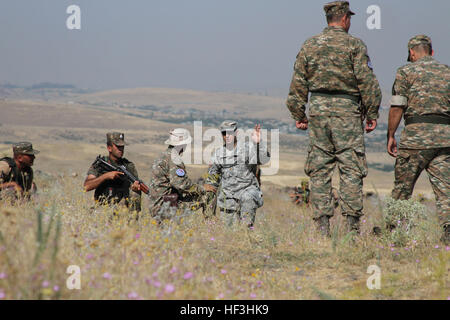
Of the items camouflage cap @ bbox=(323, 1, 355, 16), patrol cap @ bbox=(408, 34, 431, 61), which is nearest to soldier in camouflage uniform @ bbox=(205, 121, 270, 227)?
camouflage cap @ bbox=(323, 1, 355, 16)

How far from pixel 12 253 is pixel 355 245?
3343 millimetres

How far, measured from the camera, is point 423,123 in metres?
5.64

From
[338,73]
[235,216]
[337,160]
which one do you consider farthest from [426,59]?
[235,216]

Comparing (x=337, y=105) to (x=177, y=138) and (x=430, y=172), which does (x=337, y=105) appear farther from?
(x=177, y=138)

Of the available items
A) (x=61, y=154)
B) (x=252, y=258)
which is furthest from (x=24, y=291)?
(x=61, y=154)

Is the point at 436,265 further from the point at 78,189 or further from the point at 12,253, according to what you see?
the point at 78,189

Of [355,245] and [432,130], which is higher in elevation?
[432,130]

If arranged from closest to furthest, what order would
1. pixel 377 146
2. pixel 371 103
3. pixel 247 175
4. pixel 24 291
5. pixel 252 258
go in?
pixel 24 291, pixel 252 258, pixel 371 103, pixel 247 175, pixel 377 146

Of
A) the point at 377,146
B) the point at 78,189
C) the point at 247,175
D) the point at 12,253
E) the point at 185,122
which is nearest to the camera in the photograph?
the point at 12,253

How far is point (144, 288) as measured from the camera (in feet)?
11.0

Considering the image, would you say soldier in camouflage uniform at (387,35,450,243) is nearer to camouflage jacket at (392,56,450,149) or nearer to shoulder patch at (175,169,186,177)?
camouflage jacket at (392,56,450,149)

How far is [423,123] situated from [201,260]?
2.97m

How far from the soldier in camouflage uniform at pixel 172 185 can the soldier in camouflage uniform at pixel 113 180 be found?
278 mm

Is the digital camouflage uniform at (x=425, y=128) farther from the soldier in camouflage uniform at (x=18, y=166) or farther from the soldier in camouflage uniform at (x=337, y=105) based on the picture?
the soldier in camouflage uniform at (x=18, y=166)
